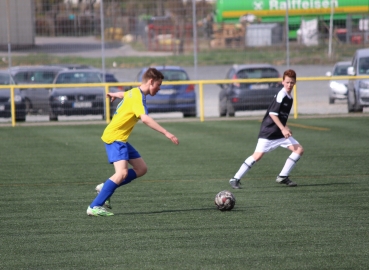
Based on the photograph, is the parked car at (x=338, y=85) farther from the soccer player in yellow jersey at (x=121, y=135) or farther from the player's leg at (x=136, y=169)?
the soccer player in yellow jersey at (x=121, y=135)

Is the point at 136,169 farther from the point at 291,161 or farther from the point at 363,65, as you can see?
the point at 363,65

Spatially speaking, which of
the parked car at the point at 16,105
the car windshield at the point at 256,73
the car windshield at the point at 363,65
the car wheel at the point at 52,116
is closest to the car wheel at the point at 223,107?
the car windshield at the point at 256,73

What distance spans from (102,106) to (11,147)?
6.52m

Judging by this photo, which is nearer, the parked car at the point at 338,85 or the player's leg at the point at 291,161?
the player's leg at the point at 291,161

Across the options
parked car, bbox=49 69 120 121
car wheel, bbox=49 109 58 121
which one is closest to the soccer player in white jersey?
Result: parked car, bbox=49 69 120 121

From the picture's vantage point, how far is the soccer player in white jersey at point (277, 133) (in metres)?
9.83

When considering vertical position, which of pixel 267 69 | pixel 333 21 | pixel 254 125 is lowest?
pixel 254 125

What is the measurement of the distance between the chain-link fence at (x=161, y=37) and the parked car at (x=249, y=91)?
1181 millimetres

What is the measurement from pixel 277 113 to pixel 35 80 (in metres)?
15.4

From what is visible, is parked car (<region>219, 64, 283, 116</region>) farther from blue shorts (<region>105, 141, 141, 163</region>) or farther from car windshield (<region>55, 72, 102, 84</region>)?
blue shorts (<region>105, 141, 141, 163</region>)

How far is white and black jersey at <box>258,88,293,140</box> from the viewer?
9.88m

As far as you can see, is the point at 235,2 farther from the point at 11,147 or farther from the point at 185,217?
the point at 185,217

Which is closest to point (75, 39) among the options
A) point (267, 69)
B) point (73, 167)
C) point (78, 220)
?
point (267, 69)

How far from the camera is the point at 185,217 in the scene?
789cm
